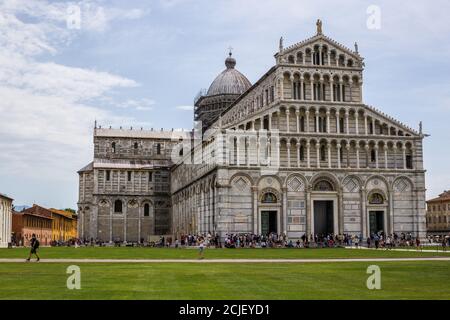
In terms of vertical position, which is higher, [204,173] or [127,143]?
[127,143]

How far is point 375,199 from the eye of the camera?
6506 cm

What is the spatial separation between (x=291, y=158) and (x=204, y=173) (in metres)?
10.8

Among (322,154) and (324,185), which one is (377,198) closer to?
(324,185)

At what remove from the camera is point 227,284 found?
19.1 metres

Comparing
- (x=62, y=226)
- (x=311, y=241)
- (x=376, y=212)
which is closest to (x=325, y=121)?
(x=376, y=212)

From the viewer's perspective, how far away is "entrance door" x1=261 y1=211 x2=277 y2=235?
62.3 m

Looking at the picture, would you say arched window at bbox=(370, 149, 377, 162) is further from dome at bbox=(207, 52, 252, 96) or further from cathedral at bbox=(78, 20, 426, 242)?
dome at bbox=(207, 52, 252, 96)

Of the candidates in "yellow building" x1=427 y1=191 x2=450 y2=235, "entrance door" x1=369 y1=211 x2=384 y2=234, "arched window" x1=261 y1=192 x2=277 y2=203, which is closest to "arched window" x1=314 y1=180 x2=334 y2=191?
"arched window" x1=261 y1=192 x2=277 y2=203

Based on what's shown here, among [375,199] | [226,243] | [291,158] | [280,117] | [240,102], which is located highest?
[240,102]

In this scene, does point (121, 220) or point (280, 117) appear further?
point (121, 220)

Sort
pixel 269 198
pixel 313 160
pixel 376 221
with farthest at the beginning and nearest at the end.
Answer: pixel 376 221 → pixel 313 160 → pixel 269 198

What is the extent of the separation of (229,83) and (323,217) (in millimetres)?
41161
